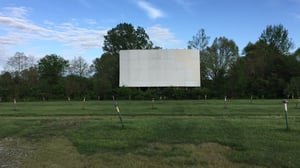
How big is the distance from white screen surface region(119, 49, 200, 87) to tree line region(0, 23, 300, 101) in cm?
170

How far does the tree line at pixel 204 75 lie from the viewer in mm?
63469

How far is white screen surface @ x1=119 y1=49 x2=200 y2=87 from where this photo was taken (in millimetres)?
65500

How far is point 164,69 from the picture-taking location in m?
65.7

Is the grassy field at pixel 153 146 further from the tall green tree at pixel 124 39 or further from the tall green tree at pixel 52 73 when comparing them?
the tall green tree at pixel 124 39

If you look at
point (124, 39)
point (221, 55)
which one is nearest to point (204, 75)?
point (221, 55)

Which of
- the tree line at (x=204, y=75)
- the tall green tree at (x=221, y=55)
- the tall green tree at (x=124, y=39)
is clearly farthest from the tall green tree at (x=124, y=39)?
the tall green tree at (x=221, y=55)

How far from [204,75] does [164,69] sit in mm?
13525

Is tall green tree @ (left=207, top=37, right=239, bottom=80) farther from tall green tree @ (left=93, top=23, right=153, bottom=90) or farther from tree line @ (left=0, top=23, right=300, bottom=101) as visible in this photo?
tall green tree @ (left=93, top=23, right=153, bottom=90)

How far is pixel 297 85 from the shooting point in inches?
2036

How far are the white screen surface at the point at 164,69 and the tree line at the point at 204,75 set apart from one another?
5.57 ft

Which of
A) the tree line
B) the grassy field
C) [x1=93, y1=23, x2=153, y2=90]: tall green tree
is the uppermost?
[x1=93, y1=23, x2=153, y2=90]: tall green tree

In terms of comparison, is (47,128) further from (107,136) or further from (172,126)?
(172,126)

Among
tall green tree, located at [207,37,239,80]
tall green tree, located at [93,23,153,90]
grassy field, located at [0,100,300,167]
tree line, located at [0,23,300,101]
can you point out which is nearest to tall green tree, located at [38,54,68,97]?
tree line, located at [0,23,300,101]

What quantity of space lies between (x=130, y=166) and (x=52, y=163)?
1983 mm
